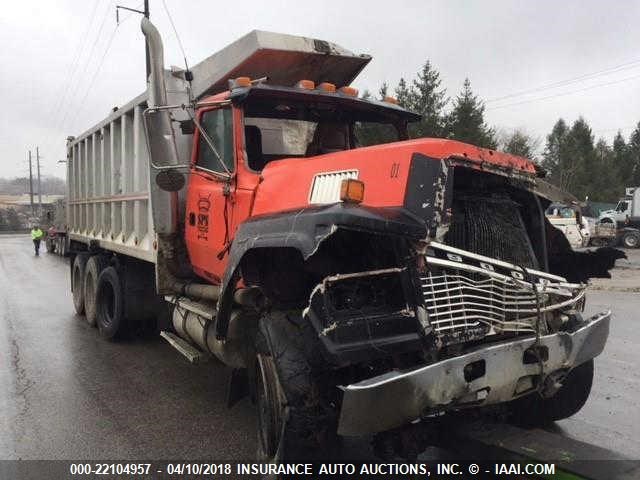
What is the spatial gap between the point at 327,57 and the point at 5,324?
6.62 metres

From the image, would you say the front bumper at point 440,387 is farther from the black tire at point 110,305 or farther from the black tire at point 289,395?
the black tire at point 110,305

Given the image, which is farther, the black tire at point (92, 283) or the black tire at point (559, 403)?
the black tire at point (92, 283)

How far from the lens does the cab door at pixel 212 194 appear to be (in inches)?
174

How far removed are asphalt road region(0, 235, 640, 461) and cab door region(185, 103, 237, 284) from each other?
1.18 meters

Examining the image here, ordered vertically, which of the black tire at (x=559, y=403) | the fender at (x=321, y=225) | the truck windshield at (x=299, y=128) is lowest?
the black tire at (x=559, y=403)

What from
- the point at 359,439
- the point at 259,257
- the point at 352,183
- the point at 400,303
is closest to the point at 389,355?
the point at 400,303

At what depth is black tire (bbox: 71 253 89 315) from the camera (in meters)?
9.11

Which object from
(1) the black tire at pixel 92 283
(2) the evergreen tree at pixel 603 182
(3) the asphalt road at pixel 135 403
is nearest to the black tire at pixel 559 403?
(3) the asphalt road at pixel 135 403

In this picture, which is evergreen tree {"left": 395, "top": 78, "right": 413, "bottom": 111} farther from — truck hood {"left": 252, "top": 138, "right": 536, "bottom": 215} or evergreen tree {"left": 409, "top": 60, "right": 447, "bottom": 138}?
truck hood {"left": 252, "top": 138, "right": 536, "bottom": 215}

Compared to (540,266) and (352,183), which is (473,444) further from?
(352,183)

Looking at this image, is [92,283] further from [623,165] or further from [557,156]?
[623,165]

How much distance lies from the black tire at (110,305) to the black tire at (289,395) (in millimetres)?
4282

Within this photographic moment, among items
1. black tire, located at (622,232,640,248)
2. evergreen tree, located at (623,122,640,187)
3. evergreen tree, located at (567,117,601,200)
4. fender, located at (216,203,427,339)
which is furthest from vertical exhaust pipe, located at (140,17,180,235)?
evergreen tree, located at (623,122,640,187)

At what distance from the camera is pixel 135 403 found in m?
5.11
